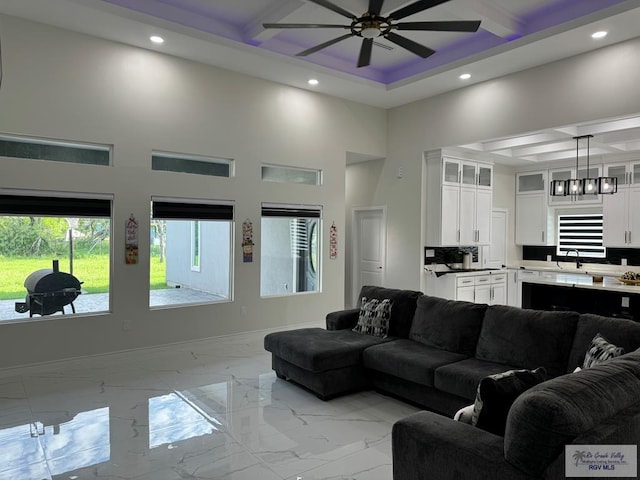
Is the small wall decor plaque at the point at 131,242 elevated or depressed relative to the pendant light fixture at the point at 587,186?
depressed

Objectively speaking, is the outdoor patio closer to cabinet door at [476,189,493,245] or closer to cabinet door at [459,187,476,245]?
cabinet door at [459,187,476,245]

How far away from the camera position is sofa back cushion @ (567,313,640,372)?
2920mm

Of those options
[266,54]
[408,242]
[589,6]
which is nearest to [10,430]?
[266,54]

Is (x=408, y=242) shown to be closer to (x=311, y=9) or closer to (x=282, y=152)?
(x=282, y=152)

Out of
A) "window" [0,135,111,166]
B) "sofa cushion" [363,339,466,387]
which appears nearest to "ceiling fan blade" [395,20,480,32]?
"sofa cushion" [363,339,466,387]

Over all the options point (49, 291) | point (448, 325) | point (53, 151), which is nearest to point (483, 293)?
point (448, 325)

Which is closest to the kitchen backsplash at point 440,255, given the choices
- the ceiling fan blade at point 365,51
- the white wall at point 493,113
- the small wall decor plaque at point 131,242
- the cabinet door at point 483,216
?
the white wall at point 493,113

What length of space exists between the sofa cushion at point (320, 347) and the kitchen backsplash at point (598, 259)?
6.03 meters

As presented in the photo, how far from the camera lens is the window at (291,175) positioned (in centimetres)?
657

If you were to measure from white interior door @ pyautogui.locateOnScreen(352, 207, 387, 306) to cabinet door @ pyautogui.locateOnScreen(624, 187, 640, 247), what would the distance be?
13.8 ft

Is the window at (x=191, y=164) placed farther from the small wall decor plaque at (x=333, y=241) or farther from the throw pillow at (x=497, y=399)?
the throw pillow at (x=497, y=399)

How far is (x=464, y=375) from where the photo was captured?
3307mm

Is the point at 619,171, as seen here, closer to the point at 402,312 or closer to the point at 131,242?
the point at 402,312

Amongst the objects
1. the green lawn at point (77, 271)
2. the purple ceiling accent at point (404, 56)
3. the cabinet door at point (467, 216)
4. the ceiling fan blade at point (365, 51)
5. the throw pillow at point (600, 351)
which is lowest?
the throw pillow at point (600, 351)
